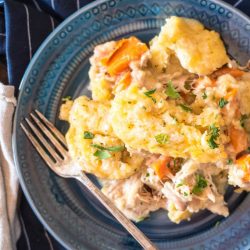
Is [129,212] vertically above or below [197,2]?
below

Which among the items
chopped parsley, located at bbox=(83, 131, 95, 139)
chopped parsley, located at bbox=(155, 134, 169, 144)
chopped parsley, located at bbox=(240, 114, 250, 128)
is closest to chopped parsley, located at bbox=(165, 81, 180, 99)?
chopped parsley, located at bbox=(155, 134, 169, 144)

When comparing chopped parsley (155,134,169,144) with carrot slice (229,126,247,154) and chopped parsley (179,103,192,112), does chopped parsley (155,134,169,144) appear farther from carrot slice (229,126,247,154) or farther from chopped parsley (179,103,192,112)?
carrot slice (229,126,247,154)

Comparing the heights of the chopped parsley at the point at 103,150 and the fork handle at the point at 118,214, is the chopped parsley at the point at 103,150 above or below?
above

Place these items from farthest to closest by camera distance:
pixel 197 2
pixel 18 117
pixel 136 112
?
pixel 18 117 < pixel 197 2 < pixel 136 112

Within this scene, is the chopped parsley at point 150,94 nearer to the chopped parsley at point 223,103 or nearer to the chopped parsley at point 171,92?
the chopped parsley at point 171,92

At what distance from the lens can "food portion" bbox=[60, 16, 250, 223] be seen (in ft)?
7.52

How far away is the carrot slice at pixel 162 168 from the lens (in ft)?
7.96

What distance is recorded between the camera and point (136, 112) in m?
2.29

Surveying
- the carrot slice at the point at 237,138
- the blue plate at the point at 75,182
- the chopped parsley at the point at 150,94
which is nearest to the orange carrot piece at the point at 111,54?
the blue plate at the point at 75,182

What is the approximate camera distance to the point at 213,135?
222cm

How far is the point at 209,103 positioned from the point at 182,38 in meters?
0.36

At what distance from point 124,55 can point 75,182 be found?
2.57 ft

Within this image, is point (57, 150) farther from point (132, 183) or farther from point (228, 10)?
point (228, 10)

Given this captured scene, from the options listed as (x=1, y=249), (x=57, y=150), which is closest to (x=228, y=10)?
(x=57, y=150)
